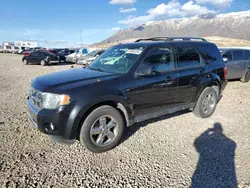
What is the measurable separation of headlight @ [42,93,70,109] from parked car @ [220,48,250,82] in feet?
26.4

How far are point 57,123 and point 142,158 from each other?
1.48m

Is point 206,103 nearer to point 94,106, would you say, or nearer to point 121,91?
point 121,91

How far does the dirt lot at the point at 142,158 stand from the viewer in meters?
2.79

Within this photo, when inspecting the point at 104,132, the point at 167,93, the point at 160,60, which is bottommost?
the point at 104,132

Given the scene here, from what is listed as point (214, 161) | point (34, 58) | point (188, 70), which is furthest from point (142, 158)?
point (34, 58)

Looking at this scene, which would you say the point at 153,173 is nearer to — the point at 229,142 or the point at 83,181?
the point at 83,181

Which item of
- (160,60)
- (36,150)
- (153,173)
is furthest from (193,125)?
(36,150)

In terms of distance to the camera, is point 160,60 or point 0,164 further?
point 160,60

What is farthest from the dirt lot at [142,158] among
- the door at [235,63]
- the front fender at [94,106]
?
the door at [235,63]

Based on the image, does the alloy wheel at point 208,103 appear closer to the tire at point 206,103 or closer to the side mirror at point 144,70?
the tire at point 206,103

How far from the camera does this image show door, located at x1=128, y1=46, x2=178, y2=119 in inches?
148

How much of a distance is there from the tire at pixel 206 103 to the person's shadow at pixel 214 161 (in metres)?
0.73

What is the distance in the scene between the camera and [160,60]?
416cm

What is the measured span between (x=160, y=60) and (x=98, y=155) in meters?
2.21
